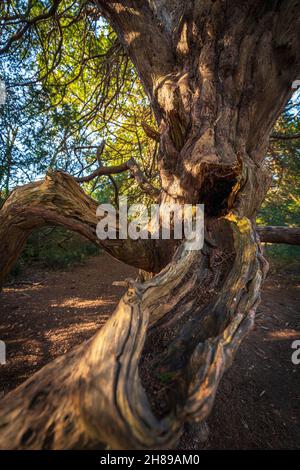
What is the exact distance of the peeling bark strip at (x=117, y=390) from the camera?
686 millimetres

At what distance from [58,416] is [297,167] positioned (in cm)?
571

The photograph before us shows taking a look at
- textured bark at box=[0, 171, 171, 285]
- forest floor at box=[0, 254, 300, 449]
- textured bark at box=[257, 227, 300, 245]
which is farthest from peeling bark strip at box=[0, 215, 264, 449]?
textured bark at box=[257, 227, 300, 245]

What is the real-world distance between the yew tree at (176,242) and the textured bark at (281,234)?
554 mm

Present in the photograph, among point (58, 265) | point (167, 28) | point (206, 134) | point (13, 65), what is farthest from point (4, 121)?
point (206, 134)

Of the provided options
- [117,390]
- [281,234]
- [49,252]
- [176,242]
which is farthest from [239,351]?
[49,252]

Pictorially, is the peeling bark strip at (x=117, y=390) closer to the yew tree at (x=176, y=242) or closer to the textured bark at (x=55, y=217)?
the yew tree at (x=176, y=242)

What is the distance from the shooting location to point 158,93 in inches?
83.4

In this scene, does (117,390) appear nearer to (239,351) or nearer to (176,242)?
(176,242)

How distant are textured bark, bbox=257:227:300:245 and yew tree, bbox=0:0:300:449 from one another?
554 millimetres

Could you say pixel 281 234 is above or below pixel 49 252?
above

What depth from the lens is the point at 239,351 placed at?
2555 mm

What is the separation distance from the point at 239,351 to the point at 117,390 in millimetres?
2269

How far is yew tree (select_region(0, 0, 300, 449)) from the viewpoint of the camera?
78 cm

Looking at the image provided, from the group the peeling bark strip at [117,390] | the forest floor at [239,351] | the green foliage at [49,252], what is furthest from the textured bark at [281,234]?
the green foliage at [49,252]
